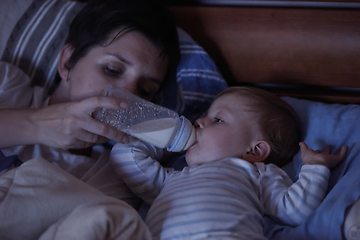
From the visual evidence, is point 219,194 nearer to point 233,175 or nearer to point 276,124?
point 233,175

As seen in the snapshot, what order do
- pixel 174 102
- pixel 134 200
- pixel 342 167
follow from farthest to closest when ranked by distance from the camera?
pixel 174 102, pixel 134 200, pixel 342 167

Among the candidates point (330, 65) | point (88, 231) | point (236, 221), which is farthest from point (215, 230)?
point (330, 65)

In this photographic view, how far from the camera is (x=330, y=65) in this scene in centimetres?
143

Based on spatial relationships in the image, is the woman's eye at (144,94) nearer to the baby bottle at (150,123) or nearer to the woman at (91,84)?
the woman at (91,84)

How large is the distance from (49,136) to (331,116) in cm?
95

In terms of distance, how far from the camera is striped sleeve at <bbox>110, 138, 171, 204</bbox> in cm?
109

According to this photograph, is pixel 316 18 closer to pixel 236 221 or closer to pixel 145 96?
pixel 145 96

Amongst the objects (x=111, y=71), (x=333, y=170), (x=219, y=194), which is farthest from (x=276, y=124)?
(x=111, y=71)

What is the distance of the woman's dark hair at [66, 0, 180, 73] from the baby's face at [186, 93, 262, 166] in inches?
12.9

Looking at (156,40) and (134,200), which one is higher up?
(156,40)

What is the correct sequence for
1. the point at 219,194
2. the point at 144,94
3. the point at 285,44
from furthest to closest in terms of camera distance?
the point at 285,44 → the point at 144,94 → the point at 219,194

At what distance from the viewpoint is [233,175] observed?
0.98 m

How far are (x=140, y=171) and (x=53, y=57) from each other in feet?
2.37

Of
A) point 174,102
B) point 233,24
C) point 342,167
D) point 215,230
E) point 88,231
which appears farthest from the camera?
point 233,24
